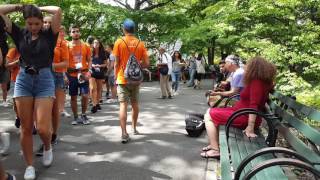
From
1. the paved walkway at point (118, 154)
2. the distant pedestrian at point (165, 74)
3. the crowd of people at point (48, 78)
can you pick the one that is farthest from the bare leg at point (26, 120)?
the distant pedestrian at point (165, 74)

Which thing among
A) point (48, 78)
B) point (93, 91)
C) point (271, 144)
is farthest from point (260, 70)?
point (93, 91)

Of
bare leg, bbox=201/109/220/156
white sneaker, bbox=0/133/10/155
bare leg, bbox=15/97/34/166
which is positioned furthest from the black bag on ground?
bare leg, bbox=15/97/34/166

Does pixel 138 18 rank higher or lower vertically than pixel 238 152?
higher

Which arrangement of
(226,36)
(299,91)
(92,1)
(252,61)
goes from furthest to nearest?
(92,1) → (226,36) → (299,91) → (252,61)

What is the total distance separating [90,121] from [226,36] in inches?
240

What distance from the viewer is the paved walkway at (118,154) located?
538 cm

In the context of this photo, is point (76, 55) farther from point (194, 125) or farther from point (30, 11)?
point (30, 11)

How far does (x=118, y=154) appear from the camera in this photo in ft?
20.8

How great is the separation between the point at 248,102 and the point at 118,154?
1.91m

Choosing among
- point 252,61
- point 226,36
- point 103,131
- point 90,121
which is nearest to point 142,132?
point 103,131

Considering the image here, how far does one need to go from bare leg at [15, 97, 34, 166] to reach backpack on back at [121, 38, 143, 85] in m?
2.13

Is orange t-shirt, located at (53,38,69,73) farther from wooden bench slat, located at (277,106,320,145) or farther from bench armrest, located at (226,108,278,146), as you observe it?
wooden bench slat, located at (277,106,320,145)

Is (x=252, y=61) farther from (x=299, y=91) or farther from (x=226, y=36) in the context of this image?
(x=226, y=36)

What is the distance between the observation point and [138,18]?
2272cm
